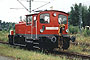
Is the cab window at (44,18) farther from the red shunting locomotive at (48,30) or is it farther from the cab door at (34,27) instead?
the cab door at (34,27)

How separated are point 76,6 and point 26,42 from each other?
47551 mm

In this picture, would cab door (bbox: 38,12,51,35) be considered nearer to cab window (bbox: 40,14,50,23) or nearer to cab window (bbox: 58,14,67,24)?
cab window (bbox: 40,14,50,23)

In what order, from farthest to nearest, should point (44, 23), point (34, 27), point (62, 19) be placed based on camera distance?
1. point (62, 19)
2. point (34, 27)
3. point (44, 23)

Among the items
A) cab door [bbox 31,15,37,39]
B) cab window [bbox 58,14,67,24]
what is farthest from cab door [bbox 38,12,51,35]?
cab window [bbox 58,14,67,24]

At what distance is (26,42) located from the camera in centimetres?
1444

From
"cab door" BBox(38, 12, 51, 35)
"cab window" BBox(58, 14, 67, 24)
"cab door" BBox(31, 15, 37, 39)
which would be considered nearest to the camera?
"cab door" BBox(38, 12, 51, 35)

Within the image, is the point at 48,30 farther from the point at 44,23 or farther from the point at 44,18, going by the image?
the point at 44,18

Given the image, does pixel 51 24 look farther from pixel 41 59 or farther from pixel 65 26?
pixel 41 59

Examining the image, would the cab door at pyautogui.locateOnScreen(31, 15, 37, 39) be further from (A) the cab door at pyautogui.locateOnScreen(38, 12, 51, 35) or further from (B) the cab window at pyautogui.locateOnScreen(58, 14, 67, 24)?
(B) the cab window at pyautogui.locateOnScreen(58, 14, 67, 24)

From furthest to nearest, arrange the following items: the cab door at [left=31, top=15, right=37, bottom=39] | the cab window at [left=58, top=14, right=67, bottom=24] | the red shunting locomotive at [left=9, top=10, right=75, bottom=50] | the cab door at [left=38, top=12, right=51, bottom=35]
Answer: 1. the cab window at [left=58, top=14, right=67, bottom=24]
2. the cab door at [left=31, top=15, right=37, bottom=39]
3. the cab door at [left=38, top=12, right=51, bottom=35]
4. the red shunting locomotive at [left=9, top=10, right=75, bottom=50]

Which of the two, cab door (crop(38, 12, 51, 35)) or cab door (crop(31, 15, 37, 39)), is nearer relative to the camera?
cab door (crop(38, 12, 51, 35))

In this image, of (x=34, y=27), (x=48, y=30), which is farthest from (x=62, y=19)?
(x=34, y=27)

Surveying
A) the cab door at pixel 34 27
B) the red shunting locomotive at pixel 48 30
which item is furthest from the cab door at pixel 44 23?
the cab door at pixel 34 27

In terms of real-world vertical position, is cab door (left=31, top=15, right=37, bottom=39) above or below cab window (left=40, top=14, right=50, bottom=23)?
below
